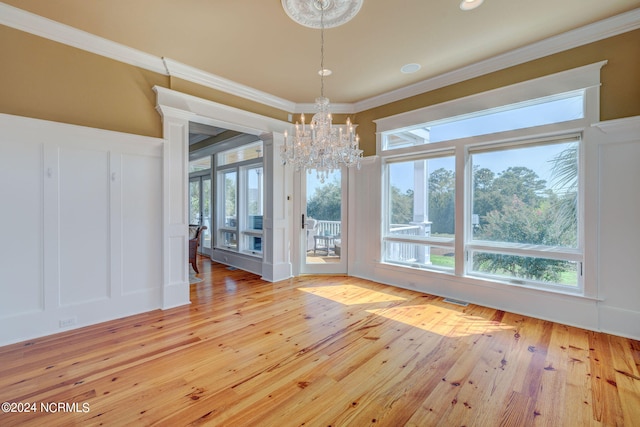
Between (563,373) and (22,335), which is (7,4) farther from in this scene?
(563,373)

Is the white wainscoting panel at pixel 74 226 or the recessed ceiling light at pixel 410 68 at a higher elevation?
the recessed ceiling light at pixel 410 68

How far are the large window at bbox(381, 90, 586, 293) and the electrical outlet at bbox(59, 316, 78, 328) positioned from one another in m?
4.39

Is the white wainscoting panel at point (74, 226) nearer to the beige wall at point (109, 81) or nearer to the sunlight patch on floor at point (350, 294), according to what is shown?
the beige wall at point (109, 81)

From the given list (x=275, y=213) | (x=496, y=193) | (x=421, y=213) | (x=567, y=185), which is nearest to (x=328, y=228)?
(x=275, y=213)

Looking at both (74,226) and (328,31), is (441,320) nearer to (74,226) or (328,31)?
(328,31)

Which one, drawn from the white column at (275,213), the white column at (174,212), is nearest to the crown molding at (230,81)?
the white column at (174,212)

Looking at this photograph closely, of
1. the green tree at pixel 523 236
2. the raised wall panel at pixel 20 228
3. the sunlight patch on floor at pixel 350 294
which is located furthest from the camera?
the sunlight patch on floor at pixel 350 294

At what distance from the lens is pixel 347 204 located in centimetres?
525

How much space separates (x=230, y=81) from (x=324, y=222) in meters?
2.89

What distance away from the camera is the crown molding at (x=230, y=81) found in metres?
2.71

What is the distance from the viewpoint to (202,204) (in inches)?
306

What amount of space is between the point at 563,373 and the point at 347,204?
12.0 feet

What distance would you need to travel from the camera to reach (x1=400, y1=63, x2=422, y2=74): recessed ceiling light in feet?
12.0

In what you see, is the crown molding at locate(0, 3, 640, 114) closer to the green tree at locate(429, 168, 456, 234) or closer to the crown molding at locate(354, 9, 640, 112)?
the crown molding at locate(354, 9, 640, 112)
